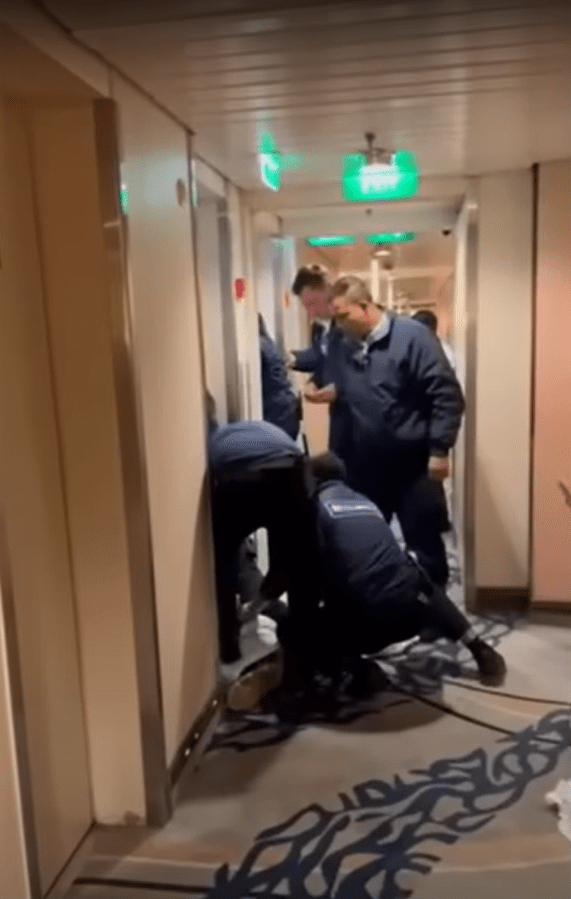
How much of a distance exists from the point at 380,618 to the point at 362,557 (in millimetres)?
248

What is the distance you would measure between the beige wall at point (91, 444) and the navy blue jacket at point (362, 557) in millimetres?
968

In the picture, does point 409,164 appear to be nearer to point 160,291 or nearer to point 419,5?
point 160,291

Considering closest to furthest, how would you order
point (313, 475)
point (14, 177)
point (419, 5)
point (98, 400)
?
point (419, 5) → point (14, 177) → point (98, 400) → point (313, 475)

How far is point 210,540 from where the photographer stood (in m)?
3.25

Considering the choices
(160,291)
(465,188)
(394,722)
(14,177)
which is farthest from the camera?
(465,188)

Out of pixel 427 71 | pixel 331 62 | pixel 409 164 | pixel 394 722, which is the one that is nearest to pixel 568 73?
pixel 427 71

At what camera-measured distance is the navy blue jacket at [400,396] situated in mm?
3924

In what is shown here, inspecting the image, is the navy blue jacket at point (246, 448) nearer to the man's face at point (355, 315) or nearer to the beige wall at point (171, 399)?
the beige wall at point (171, 399)

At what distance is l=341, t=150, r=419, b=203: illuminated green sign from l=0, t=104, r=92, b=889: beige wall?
1473 millimetres

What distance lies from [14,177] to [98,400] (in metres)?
0.61

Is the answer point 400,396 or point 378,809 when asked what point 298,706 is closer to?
point 378,809

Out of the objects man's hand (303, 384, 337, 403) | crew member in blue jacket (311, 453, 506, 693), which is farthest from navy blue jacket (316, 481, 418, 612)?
man's hand (303, 384, 337, 403)

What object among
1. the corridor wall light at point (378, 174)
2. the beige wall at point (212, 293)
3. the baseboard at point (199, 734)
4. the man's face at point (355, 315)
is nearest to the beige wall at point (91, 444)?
the baseboard at point (199, 734)

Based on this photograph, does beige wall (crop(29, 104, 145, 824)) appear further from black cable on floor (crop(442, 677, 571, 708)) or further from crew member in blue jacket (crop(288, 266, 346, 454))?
crew member in blue jacket (crop(288, 266, 346, 454))
